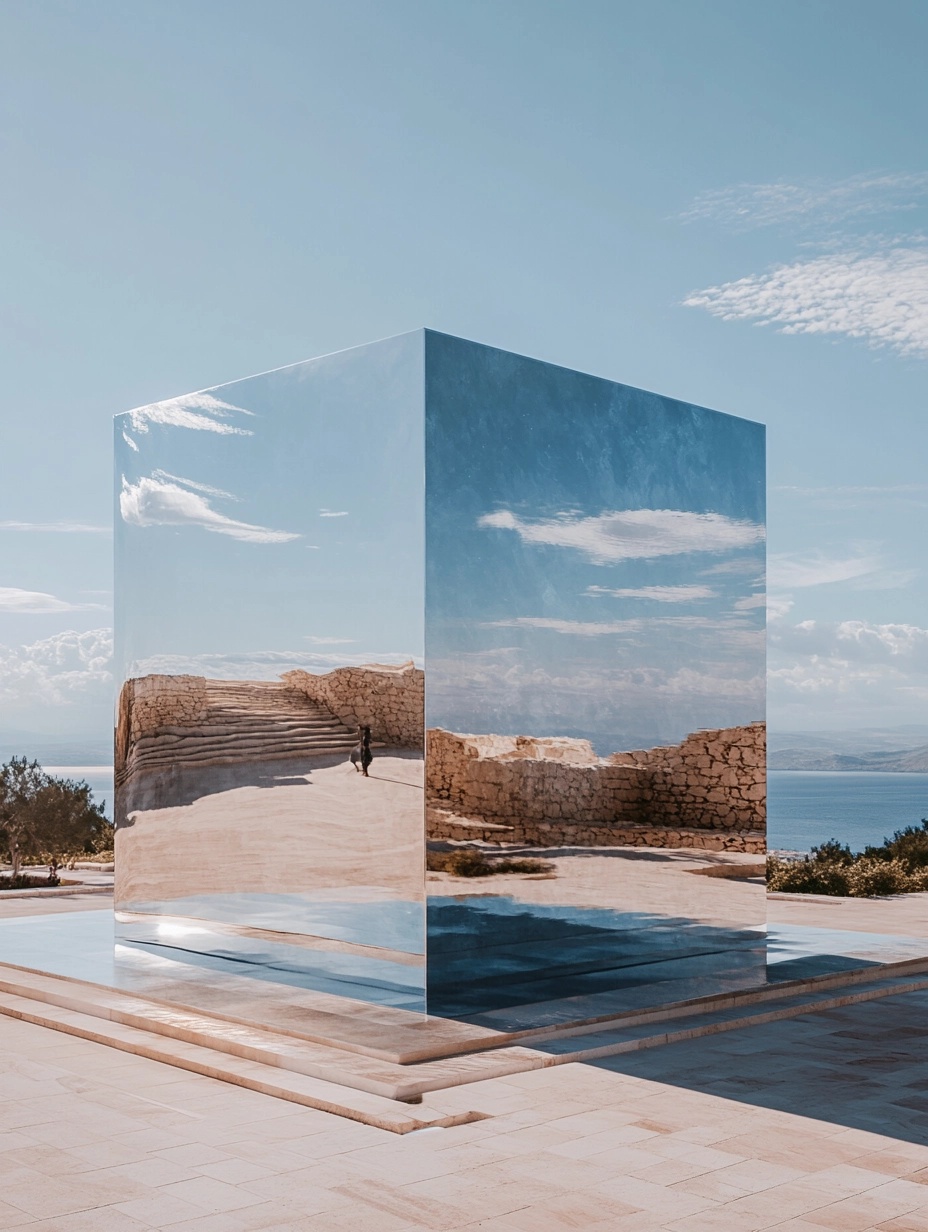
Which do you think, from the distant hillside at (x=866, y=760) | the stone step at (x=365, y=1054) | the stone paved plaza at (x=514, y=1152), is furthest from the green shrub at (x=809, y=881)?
the distant hillside at (x=866, y=760)

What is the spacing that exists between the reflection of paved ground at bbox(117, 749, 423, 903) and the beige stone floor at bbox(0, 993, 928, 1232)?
189 centimetres

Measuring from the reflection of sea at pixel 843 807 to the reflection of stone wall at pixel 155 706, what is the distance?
165ft

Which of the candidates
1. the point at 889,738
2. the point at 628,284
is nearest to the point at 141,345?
the point at 628,284

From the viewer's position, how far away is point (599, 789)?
389 inches

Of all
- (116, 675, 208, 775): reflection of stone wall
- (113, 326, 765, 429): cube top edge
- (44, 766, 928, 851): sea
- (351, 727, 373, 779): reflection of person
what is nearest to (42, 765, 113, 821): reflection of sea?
(44, 766, 928, 851): sea

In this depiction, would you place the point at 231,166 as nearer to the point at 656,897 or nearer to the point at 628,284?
the point at 628,284

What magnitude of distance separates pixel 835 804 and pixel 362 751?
270 feet

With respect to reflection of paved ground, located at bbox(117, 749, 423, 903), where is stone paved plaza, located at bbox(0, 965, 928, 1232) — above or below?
below

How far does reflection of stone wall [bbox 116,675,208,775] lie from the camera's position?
1061 cm

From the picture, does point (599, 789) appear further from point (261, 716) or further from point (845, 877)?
point (845, 877)

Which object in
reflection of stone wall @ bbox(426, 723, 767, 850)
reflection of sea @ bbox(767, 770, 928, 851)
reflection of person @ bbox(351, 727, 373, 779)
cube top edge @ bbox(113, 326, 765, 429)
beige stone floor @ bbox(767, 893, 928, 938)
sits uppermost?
cube top edge @ bbox(113, 326, 765, 429)

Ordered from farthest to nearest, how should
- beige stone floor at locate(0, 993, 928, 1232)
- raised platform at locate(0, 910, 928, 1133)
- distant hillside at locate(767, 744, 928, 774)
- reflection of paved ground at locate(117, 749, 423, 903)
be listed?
distant hillside at locate(767, 744, 928, 774), reflection of paved ground at locate(117, 749, 423, 903), raised platform at locate(0, 910, 928, 1133), beige stone floor at locate(0, 993, 928, 1232)

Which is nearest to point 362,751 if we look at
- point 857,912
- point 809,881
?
point 857,912

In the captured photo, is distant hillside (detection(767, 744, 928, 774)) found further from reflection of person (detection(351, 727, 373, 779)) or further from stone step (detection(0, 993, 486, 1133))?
stone step (detection(0, 993, 486, 1133))
